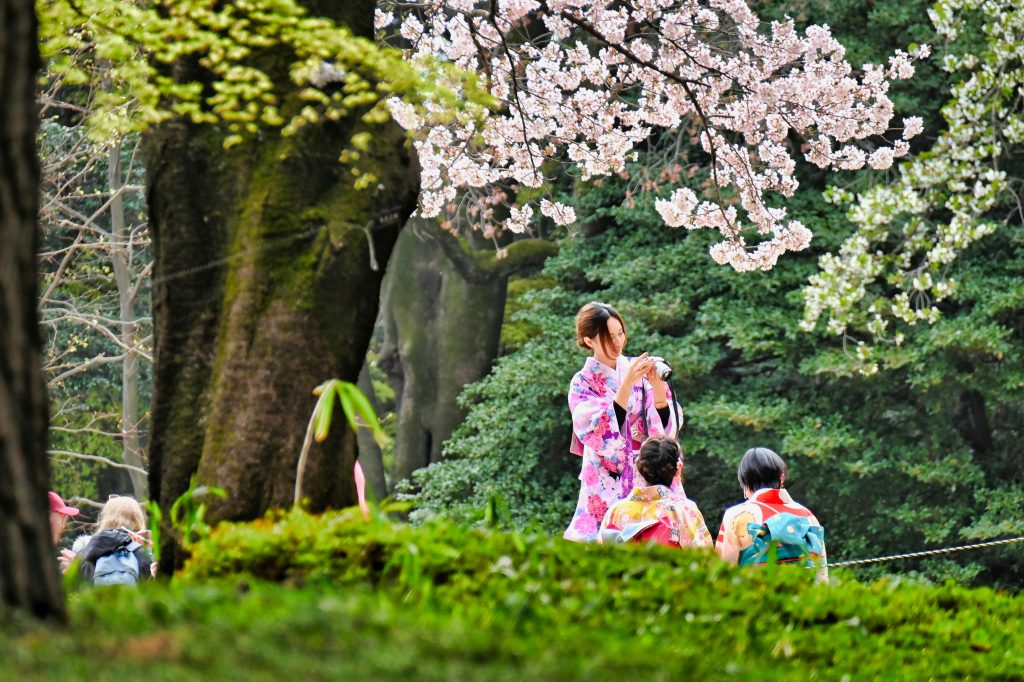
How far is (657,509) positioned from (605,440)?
60cm

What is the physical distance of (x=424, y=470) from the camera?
15.4 metres

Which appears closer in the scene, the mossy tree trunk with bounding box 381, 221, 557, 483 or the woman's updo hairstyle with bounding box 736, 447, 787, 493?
the woman's updo hairstyle with bounding box 736, 447, 787, 493

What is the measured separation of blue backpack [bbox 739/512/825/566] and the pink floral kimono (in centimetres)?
85

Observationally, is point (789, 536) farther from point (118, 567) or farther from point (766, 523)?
point (118, 567)

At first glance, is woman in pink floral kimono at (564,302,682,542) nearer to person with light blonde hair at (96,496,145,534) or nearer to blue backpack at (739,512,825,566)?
blue backpack at (739,512,825,566)

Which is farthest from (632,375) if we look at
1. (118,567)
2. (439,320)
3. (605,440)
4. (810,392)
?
(439,320)

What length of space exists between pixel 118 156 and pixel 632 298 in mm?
7236

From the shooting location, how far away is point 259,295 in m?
4.81

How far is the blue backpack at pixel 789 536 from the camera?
5762mm

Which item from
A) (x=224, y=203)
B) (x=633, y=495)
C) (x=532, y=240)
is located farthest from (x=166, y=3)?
(x=532, y=240)

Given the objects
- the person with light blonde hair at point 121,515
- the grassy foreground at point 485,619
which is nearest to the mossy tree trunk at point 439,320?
the person with light blonde hair at point 121,515

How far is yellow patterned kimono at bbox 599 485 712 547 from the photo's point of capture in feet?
19.7

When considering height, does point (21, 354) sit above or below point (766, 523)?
above

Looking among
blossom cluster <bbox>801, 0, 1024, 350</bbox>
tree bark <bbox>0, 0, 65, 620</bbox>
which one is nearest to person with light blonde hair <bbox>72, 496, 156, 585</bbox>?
tree bark <bbox>0, 0, 65, 620</bbox>
